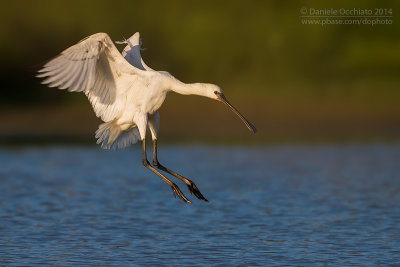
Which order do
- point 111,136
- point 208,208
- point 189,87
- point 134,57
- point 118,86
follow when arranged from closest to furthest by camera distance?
point 189,87 → point 118,86 → point 111,136 → point 134,57 → point 208,208

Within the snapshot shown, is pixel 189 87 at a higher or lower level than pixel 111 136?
higher

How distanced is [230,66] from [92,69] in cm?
1218

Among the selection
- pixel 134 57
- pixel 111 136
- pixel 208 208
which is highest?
pixel 134 57

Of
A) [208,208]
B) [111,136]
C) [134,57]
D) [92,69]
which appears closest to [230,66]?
[208,208]

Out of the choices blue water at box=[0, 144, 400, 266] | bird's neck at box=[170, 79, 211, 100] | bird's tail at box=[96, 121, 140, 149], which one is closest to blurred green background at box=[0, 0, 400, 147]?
blue water at box=[0, 144, 400, 266]

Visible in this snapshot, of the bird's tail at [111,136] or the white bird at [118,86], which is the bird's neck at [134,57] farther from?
the bird's tail at [111,136]

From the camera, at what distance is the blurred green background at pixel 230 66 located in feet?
68.3

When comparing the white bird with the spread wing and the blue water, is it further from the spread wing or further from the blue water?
the blue water

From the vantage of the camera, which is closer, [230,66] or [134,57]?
[134,57]

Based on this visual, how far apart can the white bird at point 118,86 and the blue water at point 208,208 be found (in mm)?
948

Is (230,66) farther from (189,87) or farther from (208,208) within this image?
(189,87)

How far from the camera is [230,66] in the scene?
2212 centimetres

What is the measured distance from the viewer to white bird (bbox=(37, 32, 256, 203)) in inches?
397

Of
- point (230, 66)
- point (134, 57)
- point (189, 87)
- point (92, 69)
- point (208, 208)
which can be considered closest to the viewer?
point (92, 69)
